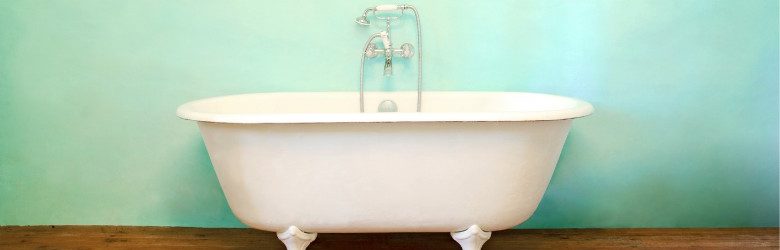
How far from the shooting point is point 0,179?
5.86 ft

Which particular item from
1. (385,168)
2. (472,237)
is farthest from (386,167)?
(472,237)

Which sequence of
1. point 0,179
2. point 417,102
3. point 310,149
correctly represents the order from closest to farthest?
point 310,149 → point 417,102 → point 0,179

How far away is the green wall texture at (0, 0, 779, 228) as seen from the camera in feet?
5.56

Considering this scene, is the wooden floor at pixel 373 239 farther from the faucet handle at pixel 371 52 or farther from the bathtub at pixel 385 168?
the faucet handle at pixel 371 52

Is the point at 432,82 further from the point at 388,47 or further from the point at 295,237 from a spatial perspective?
the point at 295,237

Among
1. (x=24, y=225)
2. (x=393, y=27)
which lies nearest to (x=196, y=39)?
(x=393, y=27)

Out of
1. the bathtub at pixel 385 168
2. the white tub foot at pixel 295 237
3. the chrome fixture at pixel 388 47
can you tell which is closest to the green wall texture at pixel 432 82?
the chrome fixture at pixel 388 47

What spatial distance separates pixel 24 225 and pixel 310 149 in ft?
4.54

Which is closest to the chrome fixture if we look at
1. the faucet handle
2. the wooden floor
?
the faucet handle

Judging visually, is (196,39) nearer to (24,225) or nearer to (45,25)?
(45,25)

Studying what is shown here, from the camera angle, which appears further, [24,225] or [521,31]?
[24,225]

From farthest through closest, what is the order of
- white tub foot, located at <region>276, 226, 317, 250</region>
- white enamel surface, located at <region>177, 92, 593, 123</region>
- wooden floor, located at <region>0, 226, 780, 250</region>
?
wooden floor, located at <region>0, 226, 780, 250</region>
white enamel surface, located at <region>177, 92, 593, 123</region>
white tub foot, located at <region>276, 226, 317, 250</region>

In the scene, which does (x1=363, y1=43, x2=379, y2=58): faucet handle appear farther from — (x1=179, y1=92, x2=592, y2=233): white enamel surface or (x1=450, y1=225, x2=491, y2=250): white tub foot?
(x1=450, y1=225, x2=491, y2=250): white tub foot

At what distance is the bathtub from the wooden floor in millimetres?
352
